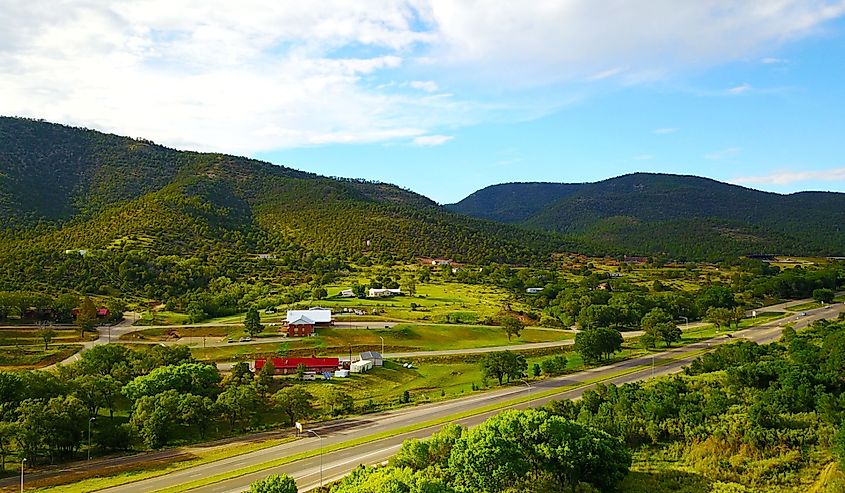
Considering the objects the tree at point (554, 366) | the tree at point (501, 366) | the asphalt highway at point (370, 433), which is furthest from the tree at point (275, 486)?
the tree at point (554, 366)

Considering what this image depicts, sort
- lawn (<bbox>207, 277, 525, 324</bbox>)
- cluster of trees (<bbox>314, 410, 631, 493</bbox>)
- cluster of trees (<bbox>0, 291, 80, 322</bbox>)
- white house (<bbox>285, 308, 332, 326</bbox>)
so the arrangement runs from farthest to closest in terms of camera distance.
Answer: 1. lawn (<bbox>207, 277, 525, 324</bbox>)
2. cluster of trees (<bbox>0, 291, 80, 322</bbox>)
3. white house (<bbox>285, 308, 332, 326</bbox>)
4. cluster of trees (<bbox>314, 410, 631, 493</bbox>)

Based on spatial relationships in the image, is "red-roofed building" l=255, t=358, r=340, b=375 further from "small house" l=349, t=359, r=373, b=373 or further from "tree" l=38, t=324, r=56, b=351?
"tree" l=38, t=324, r=56, b=351

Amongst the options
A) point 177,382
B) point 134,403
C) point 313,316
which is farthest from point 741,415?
point 313,316

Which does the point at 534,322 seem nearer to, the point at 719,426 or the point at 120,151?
Result: the point at 719,426

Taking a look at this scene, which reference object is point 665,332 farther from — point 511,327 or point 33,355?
point 33,355

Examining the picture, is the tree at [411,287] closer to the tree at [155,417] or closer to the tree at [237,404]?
the tree at [237,404]

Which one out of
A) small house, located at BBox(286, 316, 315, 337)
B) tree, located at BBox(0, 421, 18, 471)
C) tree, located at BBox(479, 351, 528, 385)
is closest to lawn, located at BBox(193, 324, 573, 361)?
small house, located at BBox(286, 316, 315, 337)
